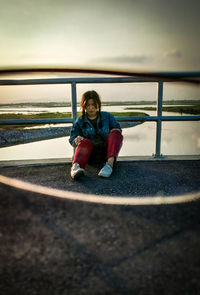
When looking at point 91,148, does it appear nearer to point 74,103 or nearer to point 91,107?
point 91,107

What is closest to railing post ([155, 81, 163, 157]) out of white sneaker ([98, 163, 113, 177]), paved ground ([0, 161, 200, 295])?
white sneaker ([98, 163, 113, 177])

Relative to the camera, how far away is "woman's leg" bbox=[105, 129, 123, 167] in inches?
89.3

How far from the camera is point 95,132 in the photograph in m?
2.56

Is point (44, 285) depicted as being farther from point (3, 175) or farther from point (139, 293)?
point (3, 175)

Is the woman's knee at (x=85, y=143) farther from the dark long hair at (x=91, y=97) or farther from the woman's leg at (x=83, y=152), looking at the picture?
the dark long hair at (x=91, y=97)

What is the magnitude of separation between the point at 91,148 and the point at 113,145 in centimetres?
24

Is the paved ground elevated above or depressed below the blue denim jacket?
below

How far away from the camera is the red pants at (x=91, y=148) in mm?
2229

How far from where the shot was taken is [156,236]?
115cm

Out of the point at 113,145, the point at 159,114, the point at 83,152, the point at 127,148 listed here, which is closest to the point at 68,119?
the point at 83,152

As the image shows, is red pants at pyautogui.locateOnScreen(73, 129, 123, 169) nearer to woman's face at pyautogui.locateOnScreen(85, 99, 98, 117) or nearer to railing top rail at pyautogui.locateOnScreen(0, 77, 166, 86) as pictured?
woman's face at pyautogui.locateOnScreen(85, 99, 98, 117)

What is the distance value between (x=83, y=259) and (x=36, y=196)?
78 cm

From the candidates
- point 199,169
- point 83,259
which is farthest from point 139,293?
point 199,169

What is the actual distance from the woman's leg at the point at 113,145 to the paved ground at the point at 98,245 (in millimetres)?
523
